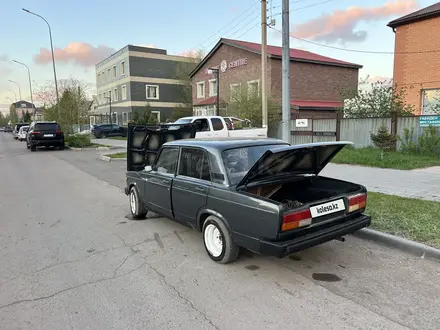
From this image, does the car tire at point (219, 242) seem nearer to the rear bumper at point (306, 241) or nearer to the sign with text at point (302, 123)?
the rear bumper at point (306, 241)

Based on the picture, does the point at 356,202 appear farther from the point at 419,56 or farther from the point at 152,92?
the point at 152,92

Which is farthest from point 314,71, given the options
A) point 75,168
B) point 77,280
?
point 77,280

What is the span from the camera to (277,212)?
126 inches

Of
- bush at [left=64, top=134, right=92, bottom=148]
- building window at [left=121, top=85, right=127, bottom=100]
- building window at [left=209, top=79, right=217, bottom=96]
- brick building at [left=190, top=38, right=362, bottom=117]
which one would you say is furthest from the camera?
building window at [left=121, top=85, right=127, bottom=100]

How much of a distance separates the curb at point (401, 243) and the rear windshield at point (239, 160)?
1974 mm

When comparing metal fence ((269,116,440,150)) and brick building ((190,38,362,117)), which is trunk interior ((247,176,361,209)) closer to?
metal fence ((269,116,440,150))

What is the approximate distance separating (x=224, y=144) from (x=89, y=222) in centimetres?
317

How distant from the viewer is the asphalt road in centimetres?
283

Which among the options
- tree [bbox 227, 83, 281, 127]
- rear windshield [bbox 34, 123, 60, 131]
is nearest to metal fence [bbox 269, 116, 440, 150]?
tree [bbox 227, 83, 281, 127]

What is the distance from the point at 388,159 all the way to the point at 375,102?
13.8 ft

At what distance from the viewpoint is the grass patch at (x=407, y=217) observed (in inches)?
175

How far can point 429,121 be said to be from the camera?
11516 mm

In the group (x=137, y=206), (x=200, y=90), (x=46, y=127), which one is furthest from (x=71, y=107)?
(x=137, y=206)

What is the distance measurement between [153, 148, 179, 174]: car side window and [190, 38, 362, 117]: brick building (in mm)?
19665
